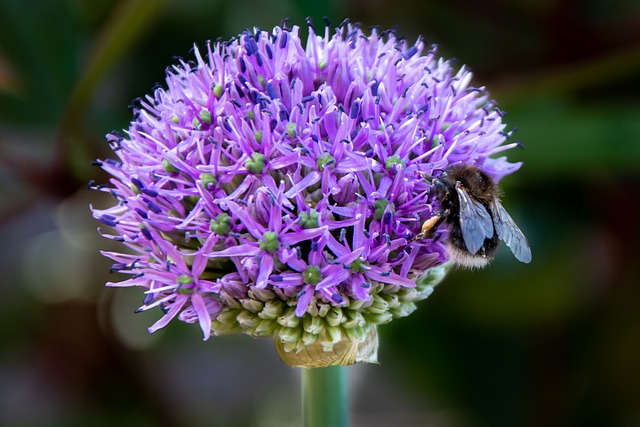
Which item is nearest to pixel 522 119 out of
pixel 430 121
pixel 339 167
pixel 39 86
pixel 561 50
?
pixel 561 50

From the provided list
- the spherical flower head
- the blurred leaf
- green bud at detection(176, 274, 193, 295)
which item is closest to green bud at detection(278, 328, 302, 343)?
the spherical flower head

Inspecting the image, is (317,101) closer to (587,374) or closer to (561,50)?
(561,50)

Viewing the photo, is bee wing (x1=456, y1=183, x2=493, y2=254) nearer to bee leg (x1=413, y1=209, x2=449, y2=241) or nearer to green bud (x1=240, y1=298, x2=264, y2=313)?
bee leg (x1=413, y1=209, x2=449, y2=241)

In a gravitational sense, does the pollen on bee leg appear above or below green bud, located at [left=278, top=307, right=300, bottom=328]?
above

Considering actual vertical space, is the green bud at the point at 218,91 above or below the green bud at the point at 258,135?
above

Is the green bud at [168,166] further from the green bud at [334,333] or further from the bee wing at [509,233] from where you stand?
the bee wing at [509,233]

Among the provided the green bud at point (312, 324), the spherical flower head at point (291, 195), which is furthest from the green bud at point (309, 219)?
the green bud at point (312, 324)

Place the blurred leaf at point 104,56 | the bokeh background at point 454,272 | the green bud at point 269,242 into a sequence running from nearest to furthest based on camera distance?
the green bud at point 269,242
the blurred leaf at point 104,56
the bokeh background at point 454,272
